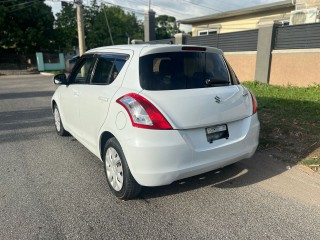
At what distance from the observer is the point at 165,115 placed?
268 cm

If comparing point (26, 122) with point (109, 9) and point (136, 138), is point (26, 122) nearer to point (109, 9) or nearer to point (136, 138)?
point (136, 138)

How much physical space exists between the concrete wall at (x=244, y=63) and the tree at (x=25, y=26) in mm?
23373

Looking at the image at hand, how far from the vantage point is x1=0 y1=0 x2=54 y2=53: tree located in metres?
27.1

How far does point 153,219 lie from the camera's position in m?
2.73

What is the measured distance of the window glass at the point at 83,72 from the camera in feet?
13.2

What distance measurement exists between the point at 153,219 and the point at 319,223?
159cm

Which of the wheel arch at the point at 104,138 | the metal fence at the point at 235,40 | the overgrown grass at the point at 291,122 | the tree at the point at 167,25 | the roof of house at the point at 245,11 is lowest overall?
the overgrown grass at the point at 291,122

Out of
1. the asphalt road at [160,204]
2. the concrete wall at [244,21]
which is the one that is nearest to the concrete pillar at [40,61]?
the concrete wall at [244,21]

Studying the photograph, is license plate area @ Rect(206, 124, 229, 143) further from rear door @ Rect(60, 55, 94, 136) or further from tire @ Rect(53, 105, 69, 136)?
tire @ Rect(53, 105, 69, 136)

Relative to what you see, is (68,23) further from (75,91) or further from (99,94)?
(99,94)

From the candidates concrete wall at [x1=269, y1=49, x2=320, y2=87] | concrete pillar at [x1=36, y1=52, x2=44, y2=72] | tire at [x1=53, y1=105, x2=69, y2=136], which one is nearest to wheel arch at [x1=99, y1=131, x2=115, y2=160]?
tire at [x1=53, y1=105, x2=69, y2=136]

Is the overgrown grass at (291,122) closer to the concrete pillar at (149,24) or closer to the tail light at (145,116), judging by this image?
the tail light at (145,116)

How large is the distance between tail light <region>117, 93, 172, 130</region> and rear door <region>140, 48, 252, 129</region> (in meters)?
0.06

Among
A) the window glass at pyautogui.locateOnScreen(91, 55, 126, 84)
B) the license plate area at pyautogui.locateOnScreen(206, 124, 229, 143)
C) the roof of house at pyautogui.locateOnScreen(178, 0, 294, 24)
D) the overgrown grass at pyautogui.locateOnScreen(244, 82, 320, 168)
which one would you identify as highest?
the roof of house at pyautogui.locateOnScreen(178, 0, 294, 24)
